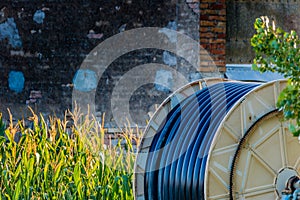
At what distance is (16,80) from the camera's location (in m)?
11.0

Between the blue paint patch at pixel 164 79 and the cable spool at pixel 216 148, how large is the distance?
130 inches

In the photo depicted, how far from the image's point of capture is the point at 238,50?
11594 millimetres

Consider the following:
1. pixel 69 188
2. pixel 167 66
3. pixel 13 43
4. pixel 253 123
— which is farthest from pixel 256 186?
pixel 13 43

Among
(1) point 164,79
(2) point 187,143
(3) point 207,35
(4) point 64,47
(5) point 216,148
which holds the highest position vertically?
(3) point 207,35

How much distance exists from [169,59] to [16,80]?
200 centimetres

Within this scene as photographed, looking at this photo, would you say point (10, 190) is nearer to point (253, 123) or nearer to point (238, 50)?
point (253, 123)

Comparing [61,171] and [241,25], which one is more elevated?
[241,25]

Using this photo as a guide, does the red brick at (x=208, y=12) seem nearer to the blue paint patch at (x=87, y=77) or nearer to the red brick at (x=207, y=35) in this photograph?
the red brick at (x=207, y=35)

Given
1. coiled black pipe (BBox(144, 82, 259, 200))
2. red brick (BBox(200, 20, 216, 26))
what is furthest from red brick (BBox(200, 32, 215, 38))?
coiled black pipe (BBox(144, 82, 259, 200))

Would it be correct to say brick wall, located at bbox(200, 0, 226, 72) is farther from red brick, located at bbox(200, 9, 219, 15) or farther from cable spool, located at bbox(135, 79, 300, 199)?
cable spool, located at bbox(135, 79, 300, 199)

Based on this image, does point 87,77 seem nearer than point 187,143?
No

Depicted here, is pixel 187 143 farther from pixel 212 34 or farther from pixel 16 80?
pixel 16 80

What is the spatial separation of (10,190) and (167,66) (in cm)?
360

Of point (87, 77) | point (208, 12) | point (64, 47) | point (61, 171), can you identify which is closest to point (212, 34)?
point (208, 12)
